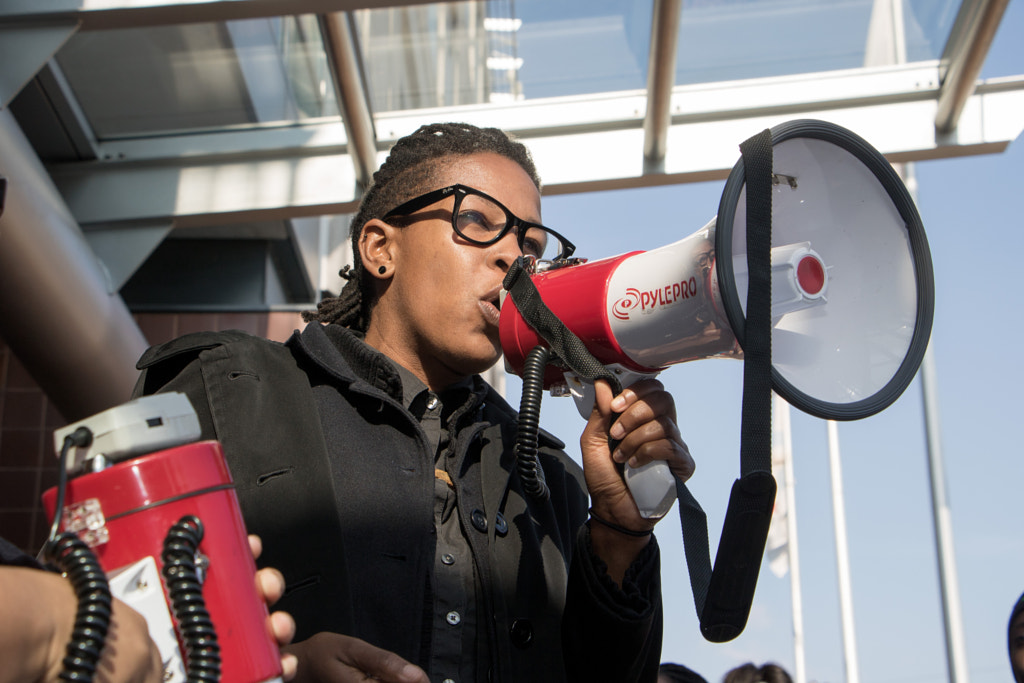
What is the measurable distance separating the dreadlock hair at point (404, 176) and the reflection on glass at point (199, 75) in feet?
6.65

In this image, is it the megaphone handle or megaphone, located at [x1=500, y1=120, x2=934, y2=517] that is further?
the megaphone handle

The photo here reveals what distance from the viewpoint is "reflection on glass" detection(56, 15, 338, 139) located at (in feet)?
12.7

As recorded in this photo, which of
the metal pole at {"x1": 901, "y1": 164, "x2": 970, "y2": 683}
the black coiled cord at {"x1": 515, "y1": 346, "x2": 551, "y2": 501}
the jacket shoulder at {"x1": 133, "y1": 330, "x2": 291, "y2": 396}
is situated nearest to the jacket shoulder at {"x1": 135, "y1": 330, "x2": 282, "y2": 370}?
the jacket shoulder at {"x1": 133, "y1": 330, "x2": 291, "y2": 396}

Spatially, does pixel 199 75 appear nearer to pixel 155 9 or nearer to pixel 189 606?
pixel 155 9

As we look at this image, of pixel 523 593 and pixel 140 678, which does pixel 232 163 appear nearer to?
pixel 523 593

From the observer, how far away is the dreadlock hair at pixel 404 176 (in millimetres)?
2102

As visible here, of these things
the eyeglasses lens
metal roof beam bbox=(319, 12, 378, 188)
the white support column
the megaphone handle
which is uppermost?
metal roof beam bbox=(319, 12, 378, 188)

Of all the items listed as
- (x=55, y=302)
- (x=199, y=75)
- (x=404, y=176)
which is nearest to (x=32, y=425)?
(x=55, y=302)

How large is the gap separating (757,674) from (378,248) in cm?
285

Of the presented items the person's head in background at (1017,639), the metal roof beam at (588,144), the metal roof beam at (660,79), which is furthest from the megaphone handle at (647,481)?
the metal roof beam at (588,144)

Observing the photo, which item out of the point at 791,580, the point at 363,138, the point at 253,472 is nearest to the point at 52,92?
the point at 363,138

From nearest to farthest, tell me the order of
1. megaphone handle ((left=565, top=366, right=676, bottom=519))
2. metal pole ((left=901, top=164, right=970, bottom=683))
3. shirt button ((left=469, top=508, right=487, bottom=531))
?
megaphone handle ((left=565, top=366, right=676, bottom=519))
shirt button ((left=469, top=508, right=487, bottom=531))
metal pole ((left=901, top=164, right=970, bottom=683))

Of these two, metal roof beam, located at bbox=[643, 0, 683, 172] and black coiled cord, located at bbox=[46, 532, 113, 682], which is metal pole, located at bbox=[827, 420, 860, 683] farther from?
black coiled cord, located at bbox=[46, 532, 113, 682]

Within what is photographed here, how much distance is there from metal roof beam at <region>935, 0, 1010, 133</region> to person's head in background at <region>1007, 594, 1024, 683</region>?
2098mm
